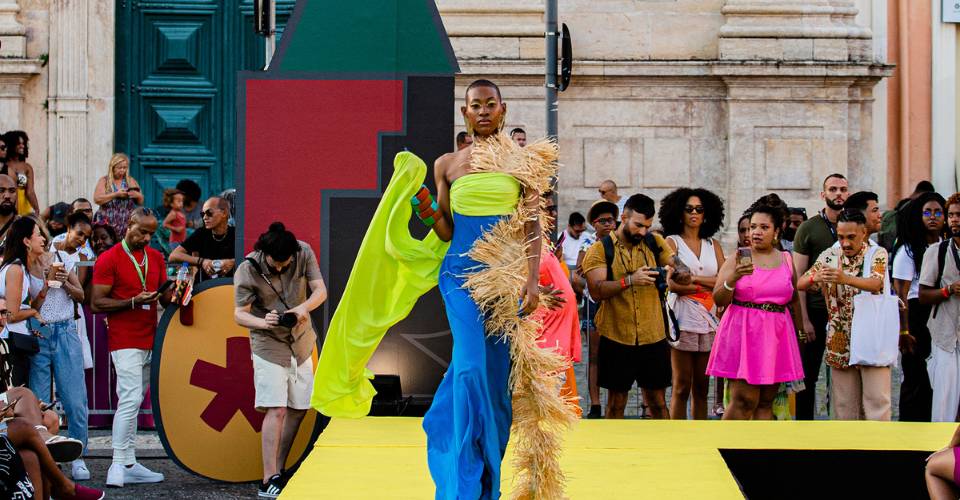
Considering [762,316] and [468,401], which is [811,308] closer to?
[762,316]

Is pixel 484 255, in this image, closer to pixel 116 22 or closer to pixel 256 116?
pixel 256 116

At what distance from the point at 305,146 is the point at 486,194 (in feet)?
10.3

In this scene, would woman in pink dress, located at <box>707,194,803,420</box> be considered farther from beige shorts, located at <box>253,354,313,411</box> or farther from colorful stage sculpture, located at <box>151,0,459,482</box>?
beige shorts, located at <box>253,354,313,411</box>

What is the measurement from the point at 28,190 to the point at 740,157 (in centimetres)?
766

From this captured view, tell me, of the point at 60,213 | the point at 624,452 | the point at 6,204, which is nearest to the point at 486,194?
the point at 624,452

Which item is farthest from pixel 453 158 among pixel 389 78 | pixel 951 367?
pixel 951 367

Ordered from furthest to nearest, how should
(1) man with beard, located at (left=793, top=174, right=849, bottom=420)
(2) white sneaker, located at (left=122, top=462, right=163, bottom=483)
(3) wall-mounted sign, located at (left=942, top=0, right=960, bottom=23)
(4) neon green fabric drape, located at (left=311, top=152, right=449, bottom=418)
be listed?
1. (3) wall-mounted sign, located at (left=942, top=0, right=960, bottom=23)
2. (1) man with beard, located at (left=793, top=174, right=849, bottom=420)
3. (2) white sneaker, located at (left=122, top=462, right=163, bottom=483)
4. (4) neon green fabric drape, located at (left=311, top=152, right=449, bottom=418)

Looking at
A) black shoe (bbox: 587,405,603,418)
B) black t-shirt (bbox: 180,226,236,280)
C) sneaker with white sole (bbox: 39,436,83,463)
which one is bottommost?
black shoe (bbox: 587,405,603,418)

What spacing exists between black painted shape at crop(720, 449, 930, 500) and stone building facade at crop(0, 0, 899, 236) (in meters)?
8.16

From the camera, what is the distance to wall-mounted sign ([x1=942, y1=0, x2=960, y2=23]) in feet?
57.0

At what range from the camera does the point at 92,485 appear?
9570 millimetres

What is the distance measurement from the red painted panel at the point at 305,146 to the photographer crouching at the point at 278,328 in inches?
15.9

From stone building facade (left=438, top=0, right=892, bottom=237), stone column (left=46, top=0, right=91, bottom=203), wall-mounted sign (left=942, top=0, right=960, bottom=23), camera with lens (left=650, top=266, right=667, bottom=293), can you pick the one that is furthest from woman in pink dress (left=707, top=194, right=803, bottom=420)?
stone column (left=46, top=0, right=91, bottom=203)

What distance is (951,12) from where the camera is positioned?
1738 cm
